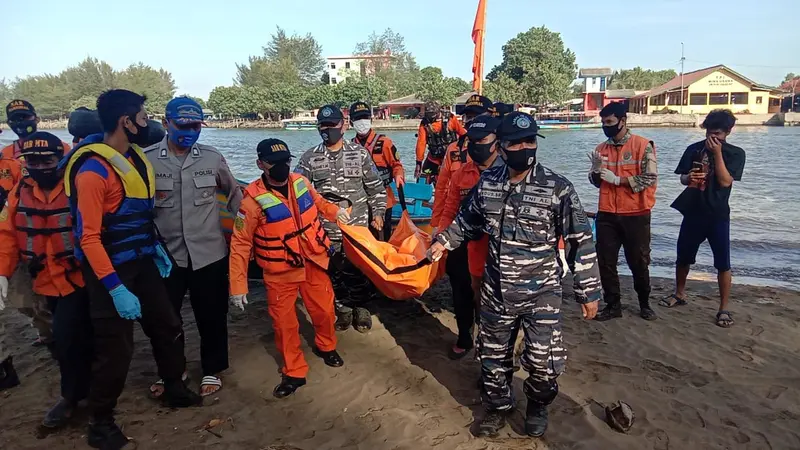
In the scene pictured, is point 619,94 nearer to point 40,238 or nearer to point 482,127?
point 482,127

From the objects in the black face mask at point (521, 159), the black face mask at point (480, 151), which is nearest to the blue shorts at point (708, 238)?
the black face mask at point (480, 151)

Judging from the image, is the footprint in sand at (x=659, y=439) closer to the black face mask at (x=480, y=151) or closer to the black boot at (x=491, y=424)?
the black boot at (x=491, y=424)

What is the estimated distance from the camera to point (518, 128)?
310 centimetres

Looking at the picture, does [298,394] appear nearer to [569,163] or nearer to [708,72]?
[569,163]

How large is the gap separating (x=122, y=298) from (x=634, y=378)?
3729 mm

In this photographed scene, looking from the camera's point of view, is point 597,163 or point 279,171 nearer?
point 279,171

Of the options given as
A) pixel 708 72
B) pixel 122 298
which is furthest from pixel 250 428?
pixel 708 72

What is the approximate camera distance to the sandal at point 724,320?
5.28 meters

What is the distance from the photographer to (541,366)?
317cm

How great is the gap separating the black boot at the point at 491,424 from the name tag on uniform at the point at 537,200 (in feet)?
4.60

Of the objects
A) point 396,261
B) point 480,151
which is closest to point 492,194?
point 480,151

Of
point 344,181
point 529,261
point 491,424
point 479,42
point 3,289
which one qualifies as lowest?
point 491,424

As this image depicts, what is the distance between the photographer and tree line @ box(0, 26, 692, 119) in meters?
59.3

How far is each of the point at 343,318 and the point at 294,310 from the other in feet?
4.05
